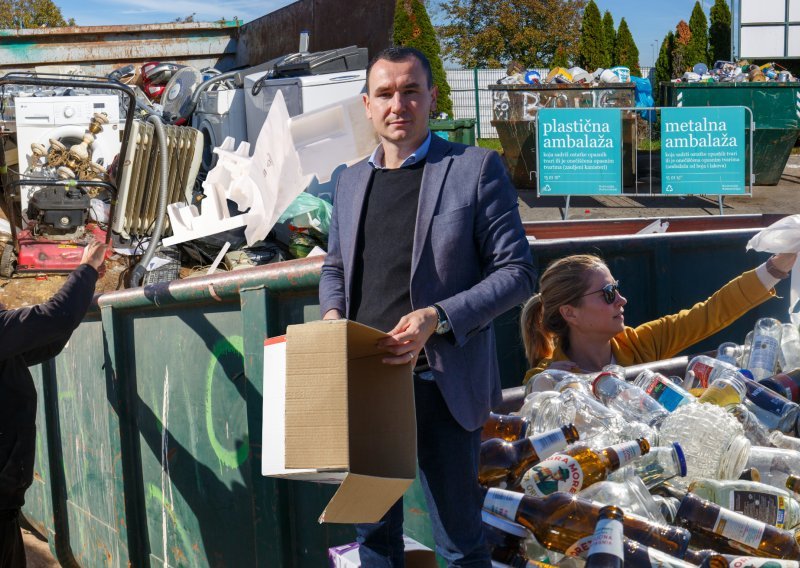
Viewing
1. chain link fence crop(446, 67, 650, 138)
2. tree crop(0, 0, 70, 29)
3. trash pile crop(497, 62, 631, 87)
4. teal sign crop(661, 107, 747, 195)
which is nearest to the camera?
teal sign crop(661, 107, 747, 195)

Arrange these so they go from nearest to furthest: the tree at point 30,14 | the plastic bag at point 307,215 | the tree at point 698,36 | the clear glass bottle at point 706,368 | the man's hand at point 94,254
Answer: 1. the man's hand at point 94,254
2. the clear glass bottle at point 706,368
3. the plastic bag at point 307,215
4. the tree at point 698,36
5. the tree at point 30,14

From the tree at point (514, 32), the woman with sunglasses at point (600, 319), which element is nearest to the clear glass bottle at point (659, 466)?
the woman with sunglasses at point (600, 319)

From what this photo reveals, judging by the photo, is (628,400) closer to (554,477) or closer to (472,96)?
(554,477)

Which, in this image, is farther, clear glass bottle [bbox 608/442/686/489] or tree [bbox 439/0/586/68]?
tree [bbox 439/0/586/68]

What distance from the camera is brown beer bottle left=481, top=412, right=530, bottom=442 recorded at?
9.23 ft

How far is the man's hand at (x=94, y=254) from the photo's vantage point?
10.1 feet

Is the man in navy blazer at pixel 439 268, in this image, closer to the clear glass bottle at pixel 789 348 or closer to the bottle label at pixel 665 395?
the bottle label at pixel 665 395

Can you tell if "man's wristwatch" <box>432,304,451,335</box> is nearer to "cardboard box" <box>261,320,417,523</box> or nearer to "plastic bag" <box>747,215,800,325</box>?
"cardboard box" <box>261,320,417,523</box>

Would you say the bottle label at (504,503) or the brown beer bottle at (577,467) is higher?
the brown beer bottle at (577,467)

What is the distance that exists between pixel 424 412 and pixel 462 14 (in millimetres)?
31584

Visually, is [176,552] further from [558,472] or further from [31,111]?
[31,111]

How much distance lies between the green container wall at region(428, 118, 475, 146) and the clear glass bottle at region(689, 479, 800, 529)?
989 centimetres

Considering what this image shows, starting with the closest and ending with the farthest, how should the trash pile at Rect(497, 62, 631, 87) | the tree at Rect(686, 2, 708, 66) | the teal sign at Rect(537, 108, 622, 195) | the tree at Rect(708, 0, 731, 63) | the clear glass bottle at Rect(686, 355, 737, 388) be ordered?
the clear glass bottle at Rect(686, 355, 737, 388) < the teal sign at Rect(537, 108, 622, 195) < the trash pile at Rect(497, 62, 631, 87) < the tree at Rect(686, 2, 708, 66) < the tree at Rect(708, 0, 731, 63)

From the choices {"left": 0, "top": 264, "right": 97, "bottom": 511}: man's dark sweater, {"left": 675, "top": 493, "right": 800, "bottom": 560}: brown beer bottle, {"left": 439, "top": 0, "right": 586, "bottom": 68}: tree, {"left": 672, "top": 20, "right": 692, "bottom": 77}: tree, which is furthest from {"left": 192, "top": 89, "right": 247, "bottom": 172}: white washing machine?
{"left": 439, "top": 0, "right": 586, "bottom": 68}: tree
